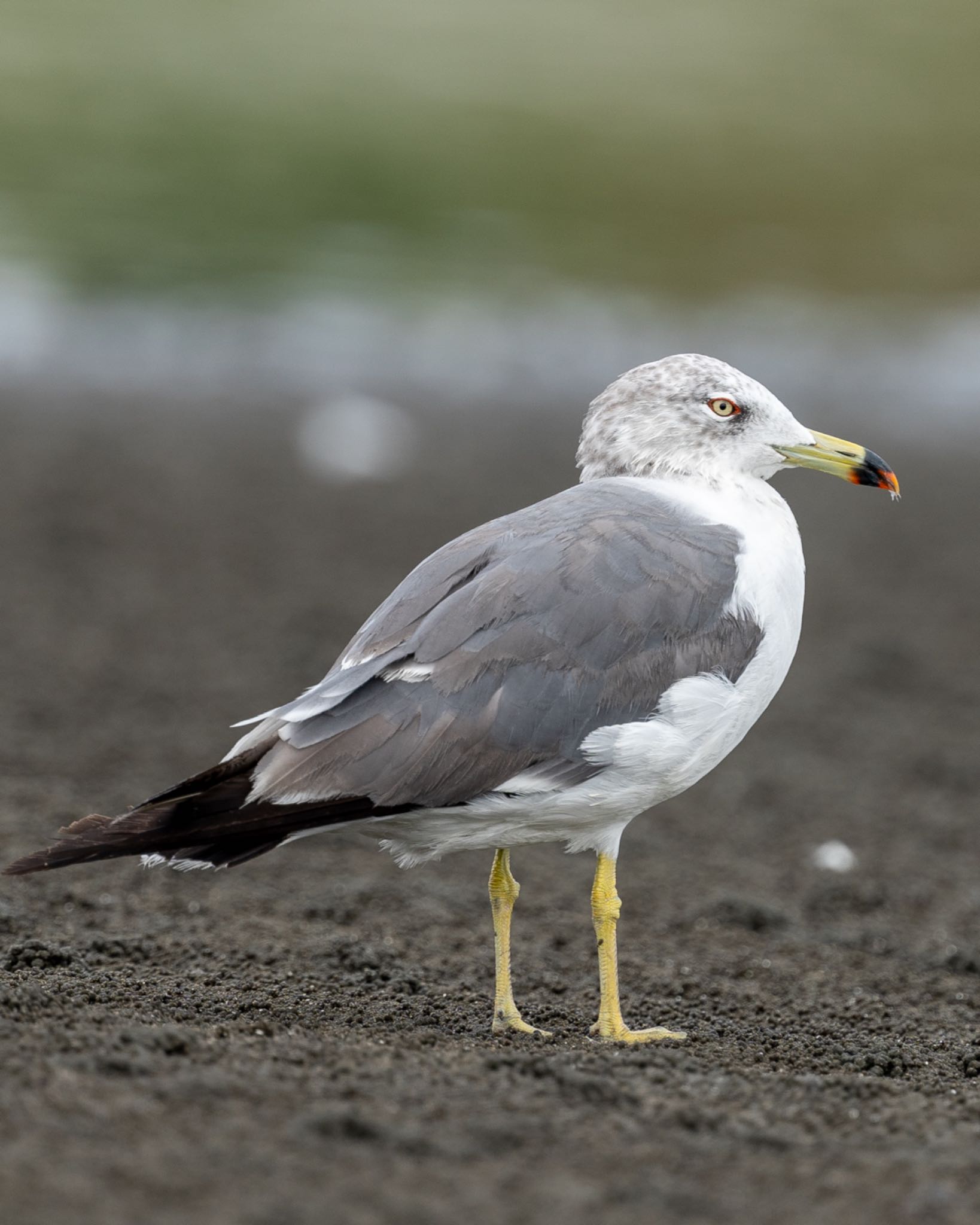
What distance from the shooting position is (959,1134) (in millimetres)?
3635

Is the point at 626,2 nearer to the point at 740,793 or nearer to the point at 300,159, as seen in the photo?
the point at 300,159

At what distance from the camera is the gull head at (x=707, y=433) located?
17.1 feet

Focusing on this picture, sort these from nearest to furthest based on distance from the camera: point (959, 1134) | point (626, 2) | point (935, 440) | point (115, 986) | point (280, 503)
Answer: point (959, 1134)
point (115, 986)
point (280, 503)
point (935, 440)
point (626, 2)

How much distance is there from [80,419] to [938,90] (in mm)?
26298

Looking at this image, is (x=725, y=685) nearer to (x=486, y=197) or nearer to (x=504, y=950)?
(x=504, y=950)

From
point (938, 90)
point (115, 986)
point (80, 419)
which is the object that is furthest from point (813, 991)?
point (938, 90)

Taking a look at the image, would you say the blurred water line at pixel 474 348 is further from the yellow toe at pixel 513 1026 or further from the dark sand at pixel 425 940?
the yellow toe at pixel 513 1026

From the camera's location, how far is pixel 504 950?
4980mm

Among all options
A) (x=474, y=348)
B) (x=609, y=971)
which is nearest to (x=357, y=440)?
(x=474, y=348)

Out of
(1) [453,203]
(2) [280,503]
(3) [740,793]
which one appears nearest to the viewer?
(3) [740,793]

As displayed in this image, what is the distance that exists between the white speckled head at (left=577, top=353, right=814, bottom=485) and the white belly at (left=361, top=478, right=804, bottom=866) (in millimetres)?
273

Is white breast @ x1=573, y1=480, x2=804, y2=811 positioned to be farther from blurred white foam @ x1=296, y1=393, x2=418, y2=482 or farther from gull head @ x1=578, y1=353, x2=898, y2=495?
blurred white foam @ x1=296, y1=393, x2=418, y2=482

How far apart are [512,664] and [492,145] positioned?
2689 cm

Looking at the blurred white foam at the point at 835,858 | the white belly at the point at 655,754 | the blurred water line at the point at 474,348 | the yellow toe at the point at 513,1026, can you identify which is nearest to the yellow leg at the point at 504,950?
the yellow toe at the point at 513,1026
